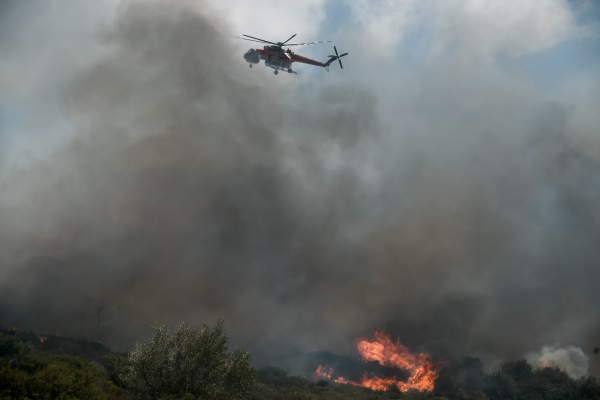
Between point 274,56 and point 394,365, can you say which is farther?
point 394,365

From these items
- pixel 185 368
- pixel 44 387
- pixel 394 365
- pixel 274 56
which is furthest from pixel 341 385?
pixel 274 56

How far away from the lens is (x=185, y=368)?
1617 inches

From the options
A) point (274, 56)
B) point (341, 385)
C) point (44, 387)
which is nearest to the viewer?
point (44, 387)

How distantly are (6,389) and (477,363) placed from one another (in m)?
140

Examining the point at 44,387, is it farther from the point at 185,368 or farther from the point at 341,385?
Result: the point at 341,385

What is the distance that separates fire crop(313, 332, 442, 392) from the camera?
11588 centimetres

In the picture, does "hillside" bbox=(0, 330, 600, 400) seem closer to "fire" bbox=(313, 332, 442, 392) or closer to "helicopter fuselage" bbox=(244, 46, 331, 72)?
"fire" bbox=(313, 332, 442, 392)

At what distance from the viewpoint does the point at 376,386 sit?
116 m

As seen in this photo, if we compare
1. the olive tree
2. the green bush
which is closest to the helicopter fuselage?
the olive tree

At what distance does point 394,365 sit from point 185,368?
4263 inches

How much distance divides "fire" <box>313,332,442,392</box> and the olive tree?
3453 inches

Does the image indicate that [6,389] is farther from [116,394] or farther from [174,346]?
[116,394]

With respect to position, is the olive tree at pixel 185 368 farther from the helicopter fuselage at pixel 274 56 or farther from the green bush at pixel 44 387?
the helicopter fuselage at pixel 274 56

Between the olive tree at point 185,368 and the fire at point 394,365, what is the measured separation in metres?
87.7
